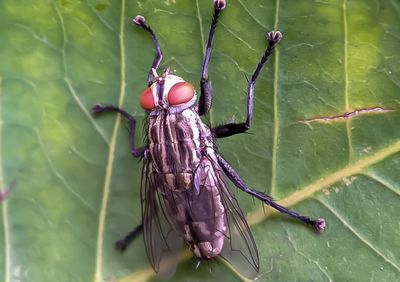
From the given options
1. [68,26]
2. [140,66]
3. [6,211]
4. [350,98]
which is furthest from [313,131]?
[6,211]

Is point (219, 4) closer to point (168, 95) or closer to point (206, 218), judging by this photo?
point (168, 95)

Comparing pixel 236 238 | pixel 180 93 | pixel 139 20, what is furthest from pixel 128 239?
pixel 139 20

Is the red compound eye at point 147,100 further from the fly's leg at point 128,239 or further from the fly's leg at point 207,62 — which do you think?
the fly's leg at point 128,239

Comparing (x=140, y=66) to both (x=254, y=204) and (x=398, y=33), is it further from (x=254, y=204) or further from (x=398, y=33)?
(x=398, y=33)

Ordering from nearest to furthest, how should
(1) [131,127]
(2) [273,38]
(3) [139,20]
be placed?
(2) [273,38], (3) [139,20], (1) [131,127]

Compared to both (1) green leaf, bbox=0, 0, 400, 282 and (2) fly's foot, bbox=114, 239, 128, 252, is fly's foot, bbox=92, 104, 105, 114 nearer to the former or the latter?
(1) green leaf, bbox=0, 0, 400, 282
